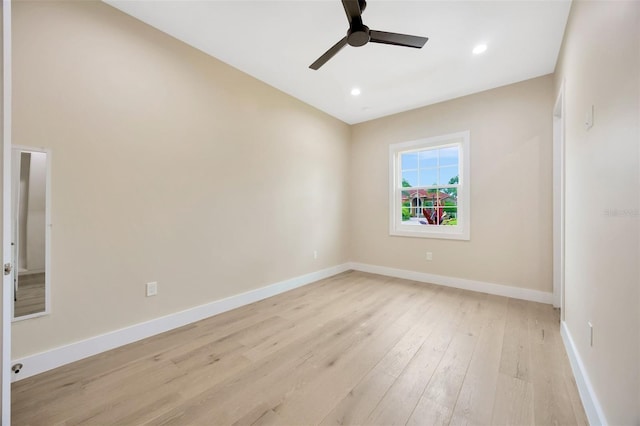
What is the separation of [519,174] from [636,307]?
278 centimetres

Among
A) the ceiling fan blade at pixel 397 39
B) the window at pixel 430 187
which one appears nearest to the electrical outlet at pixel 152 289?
the ceiling fan blade at pixel 397 39

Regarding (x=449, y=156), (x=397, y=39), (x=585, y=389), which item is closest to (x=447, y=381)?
(x=585, y=389)

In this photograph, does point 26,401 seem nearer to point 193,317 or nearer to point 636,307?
point 193,317

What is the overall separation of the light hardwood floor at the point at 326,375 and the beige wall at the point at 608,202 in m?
0.44

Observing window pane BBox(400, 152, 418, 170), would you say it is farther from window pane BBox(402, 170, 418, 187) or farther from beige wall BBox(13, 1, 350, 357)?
beige wall BBox(13, 1, 350, 357)

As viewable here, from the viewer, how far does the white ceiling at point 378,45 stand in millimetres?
2029

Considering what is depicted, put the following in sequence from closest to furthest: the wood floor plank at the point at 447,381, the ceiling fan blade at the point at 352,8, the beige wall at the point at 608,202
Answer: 1. the beige wall at the point at 608,202
2. the wood floor plank at the point at 447,381
3. the ceiling fan blade at the point at 352,8

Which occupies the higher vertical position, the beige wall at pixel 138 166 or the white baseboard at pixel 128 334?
the beige wall at pixel 138 166

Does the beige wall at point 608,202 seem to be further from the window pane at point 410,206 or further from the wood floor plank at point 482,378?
the window pane at point 410,206

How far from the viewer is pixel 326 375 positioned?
172 centimetres

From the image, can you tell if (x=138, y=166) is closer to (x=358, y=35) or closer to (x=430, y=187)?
(x=358, y=35)

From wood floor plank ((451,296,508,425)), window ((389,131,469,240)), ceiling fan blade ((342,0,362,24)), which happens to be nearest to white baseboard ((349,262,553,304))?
window ((389,131,469,240))

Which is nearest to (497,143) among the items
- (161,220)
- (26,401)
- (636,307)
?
(636,307)

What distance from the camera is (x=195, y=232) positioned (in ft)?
8.45
